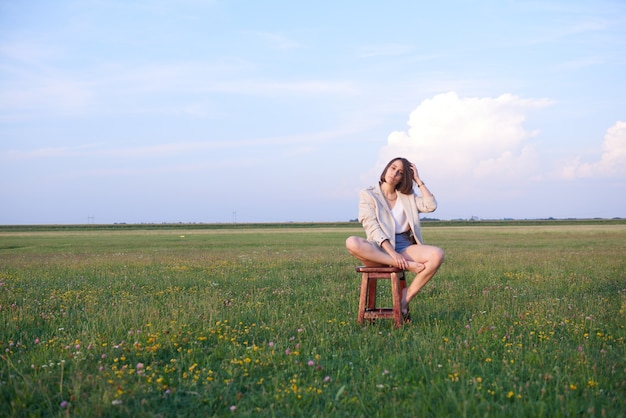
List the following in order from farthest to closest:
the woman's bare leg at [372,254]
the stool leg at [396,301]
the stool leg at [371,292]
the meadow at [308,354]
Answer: the stool leg at [371,292], the woman's bare leg at [372,254], the stool leg at [396,301], the meadow at [308,354]

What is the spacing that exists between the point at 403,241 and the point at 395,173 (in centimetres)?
102

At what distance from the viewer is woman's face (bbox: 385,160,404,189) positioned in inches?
324

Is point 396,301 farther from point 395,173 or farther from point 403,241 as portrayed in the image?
point 395,173

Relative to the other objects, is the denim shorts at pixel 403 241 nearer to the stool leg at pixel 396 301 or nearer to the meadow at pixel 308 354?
the stool leg at pixel 396 301

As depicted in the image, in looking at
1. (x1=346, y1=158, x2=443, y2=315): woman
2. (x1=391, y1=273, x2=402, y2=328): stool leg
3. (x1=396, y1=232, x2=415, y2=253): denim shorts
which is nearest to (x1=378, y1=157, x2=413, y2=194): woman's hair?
(x1=346, y1=158, x2=443, y2=315): woman

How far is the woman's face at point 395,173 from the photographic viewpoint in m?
8.24

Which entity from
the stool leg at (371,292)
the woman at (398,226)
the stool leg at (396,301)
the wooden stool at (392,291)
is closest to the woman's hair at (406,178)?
the woman at (398,226)

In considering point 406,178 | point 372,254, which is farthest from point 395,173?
point 372,254

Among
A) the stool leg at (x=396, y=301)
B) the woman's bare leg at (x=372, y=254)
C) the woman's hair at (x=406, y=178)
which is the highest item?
the woman's hair at (x=406, y=178)

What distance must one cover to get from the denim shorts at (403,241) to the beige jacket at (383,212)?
0.15 metres

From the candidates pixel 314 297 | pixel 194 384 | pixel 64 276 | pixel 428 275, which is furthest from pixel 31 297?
pixel 428 275

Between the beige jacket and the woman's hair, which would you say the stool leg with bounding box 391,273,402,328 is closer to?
the beige jacket

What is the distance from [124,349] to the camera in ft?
21.3

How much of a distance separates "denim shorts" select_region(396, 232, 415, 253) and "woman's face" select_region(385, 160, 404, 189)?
30.6 inches
